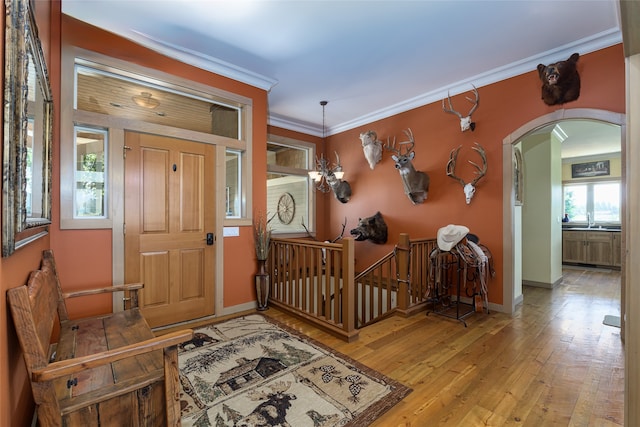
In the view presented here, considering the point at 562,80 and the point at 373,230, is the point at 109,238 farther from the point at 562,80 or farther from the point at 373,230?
the point at 562,80

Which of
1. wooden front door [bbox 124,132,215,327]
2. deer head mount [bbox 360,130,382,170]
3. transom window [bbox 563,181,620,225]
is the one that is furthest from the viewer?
transom window [bbox 563,181,620,225]

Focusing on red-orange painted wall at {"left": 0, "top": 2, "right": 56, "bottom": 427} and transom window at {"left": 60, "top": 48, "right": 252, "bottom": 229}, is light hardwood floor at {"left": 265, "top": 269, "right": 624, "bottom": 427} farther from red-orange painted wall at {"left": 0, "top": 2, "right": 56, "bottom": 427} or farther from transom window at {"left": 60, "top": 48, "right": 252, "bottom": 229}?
transom window at {"left": 60, "top": 48, "right": 252, "bottom": 229}

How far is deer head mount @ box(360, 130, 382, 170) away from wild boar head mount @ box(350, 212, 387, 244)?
1.04 m

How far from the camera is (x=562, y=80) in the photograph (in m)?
3.23

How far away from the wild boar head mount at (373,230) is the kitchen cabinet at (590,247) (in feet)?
19.0

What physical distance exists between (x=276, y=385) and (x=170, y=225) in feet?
7.05

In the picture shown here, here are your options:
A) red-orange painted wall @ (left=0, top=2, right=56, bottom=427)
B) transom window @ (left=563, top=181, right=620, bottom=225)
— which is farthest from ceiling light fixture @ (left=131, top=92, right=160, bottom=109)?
transom window @ (left=563, top=181, right=620, bottom=225)

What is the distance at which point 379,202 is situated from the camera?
5297mm

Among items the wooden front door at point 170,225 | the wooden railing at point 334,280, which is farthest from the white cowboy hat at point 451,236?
the wooden front door at point 170,225

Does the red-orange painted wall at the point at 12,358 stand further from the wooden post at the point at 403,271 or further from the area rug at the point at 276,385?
the wooden post at the point at 403,271

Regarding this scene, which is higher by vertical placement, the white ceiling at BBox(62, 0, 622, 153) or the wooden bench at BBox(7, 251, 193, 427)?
the white ceiling at BBox(62, 0, 622, 153)

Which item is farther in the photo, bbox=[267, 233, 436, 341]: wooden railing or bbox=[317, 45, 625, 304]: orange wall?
bbox=[317, 45, 625, 304]: orange wall

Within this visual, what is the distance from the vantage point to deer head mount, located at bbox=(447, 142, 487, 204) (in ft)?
12.6

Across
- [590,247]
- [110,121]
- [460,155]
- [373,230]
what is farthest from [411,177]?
[590,247]
